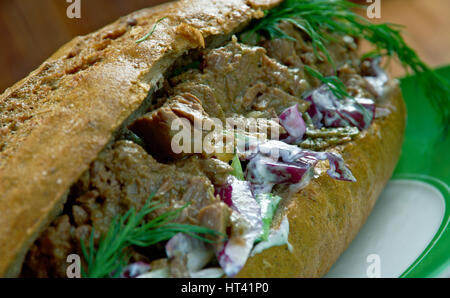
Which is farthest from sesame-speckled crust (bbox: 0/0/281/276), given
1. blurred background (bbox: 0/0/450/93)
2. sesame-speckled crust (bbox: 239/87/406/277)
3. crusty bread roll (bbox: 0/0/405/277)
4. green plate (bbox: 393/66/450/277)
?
blurred background (bbox: 0/0/450/93)

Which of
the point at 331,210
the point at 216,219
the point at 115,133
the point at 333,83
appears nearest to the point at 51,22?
the point at 333,83

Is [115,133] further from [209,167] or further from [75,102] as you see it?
[209,167]

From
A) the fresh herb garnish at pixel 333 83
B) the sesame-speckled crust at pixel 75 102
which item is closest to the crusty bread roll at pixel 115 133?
the sesame-speckled crust at pixel 75 102

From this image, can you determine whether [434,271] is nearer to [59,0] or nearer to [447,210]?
[447,210]

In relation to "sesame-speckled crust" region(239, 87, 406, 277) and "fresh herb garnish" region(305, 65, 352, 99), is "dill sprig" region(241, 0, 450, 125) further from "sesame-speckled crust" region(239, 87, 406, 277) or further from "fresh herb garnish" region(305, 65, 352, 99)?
"sesame-speckled crust" region(239, 87, 406, 277)

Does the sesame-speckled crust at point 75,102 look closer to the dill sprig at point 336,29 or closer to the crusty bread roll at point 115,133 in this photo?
the crusty bread roll at point 115,133

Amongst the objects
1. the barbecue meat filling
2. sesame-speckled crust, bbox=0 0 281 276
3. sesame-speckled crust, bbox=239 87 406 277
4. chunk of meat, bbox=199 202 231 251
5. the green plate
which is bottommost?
the green plate
